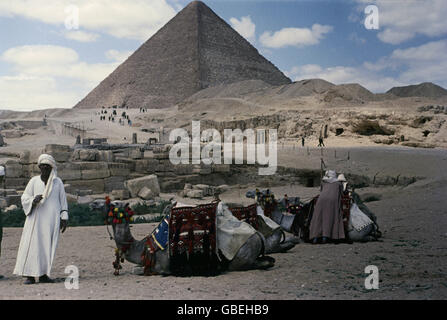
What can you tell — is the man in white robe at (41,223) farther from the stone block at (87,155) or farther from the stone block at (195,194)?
the stone block at (87,155)

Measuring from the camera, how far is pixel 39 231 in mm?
4789

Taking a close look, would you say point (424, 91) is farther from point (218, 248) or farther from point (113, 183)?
point (218, 248)

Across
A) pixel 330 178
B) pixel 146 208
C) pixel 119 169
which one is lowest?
pixel 146 208

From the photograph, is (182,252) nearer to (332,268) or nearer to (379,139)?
(332,268)

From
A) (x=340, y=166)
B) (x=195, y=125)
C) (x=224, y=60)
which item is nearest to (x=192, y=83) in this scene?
(x=224, y=60)

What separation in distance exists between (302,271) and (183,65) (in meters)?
106

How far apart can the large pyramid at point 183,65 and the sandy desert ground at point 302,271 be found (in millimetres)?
89221

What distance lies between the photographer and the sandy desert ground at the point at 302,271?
13.3 ft

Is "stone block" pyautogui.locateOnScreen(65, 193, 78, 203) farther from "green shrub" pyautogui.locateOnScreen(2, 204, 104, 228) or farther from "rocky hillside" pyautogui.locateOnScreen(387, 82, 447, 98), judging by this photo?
"rocky hillside" pyautogui.locateOnScreen(387, 82, 447, 98)

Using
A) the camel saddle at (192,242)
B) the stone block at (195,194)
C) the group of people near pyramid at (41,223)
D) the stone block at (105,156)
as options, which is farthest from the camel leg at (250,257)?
the stone block at (105,156)

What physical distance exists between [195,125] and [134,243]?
3086 cm

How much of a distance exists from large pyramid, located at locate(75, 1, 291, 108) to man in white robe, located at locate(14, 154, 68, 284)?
300ft

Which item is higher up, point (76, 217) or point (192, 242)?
point (192, 242)

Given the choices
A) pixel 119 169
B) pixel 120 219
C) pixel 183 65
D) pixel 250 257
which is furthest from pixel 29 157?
pixel 183 65
